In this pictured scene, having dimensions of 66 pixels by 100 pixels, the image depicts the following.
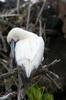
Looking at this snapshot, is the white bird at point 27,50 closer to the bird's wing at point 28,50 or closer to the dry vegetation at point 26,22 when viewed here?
the bird's wing at point 28,50

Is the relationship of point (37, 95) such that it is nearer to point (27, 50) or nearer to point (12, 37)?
point (27, 50)

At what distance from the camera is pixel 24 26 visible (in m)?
5.82

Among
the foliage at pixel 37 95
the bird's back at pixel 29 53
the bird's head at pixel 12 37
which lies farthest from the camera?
the bird's head at pixel 12 37

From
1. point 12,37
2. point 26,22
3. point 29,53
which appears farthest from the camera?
point 26,22

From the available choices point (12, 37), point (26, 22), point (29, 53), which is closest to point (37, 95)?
point (29, 53)

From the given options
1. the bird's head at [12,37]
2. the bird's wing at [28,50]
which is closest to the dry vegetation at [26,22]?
the bird's head at [12,37]

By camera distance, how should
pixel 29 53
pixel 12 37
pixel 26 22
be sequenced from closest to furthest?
pixel 29 53 < pixel 12 37 < pixel 26 22

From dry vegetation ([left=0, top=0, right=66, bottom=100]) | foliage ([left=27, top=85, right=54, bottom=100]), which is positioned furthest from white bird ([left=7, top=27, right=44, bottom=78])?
dry vegetation ([left=0, top=0, right=66, bottom=100])

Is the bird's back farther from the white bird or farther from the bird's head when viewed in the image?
the bird's head

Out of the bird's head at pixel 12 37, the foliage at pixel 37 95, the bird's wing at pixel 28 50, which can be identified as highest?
the bird's wing at pixel 28 50

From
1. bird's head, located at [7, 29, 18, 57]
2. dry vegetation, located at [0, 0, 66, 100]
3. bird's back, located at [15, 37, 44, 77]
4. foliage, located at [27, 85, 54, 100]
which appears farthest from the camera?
dry vegetation, located at [0, 0, 66, 100]

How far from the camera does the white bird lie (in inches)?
141

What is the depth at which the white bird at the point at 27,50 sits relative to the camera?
3.58 meters

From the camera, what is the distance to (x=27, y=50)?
3812mm
